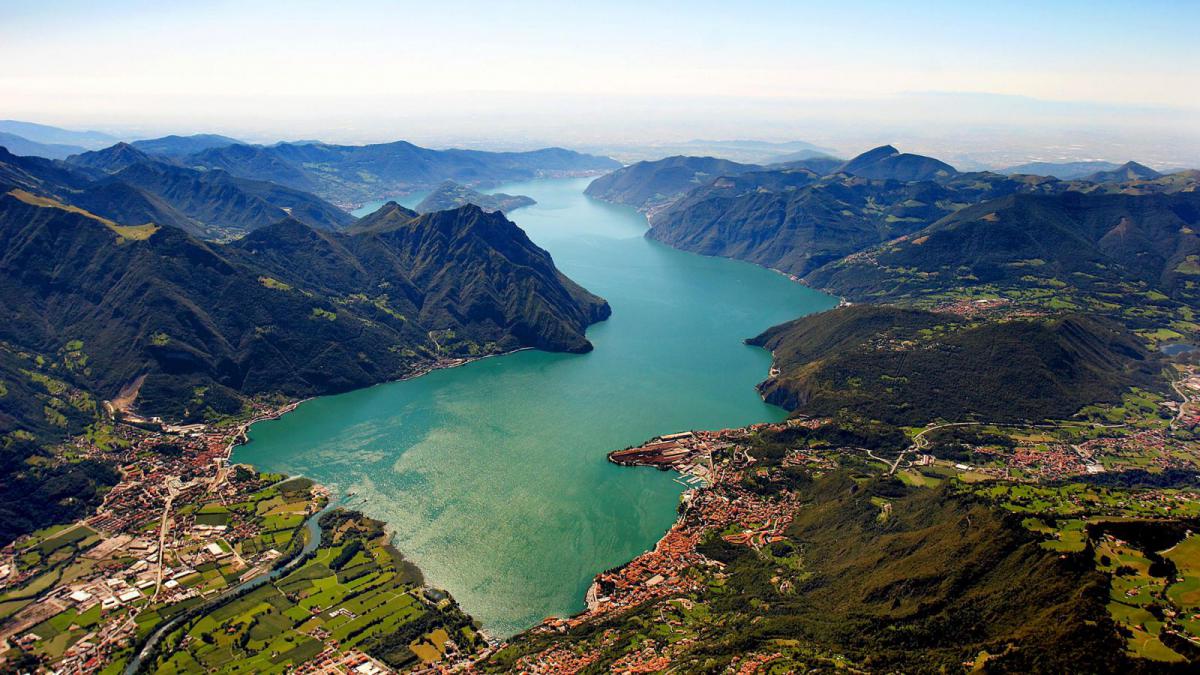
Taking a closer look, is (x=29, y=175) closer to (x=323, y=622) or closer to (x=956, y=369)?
(x=323, y=622)

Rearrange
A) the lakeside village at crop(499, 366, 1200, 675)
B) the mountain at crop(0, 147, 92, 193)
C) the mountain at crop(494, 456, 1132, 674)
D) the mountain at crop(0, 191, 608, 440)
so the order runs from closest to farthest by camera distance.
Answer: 1. the mountain at crop(494, 456, 1132, 674)
2. the lakeside village at crop(499, 366, 1200, 675)
3. the mountain at crop(0, 191, 608, 440)
4. the mountain at crop(0, 147, 92, 193)

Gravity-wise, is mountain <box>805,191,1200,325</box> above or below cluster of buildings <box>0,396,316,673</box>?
above

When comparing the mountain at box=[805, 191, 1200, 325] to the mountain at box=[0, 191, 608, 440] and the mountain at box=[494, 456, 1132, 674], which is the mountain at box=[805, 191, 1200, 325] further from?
the mountain at box=[494, 456, 1132, 674]

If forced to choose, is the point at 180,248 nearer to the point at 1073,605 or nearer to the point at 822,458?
the point at 822,458

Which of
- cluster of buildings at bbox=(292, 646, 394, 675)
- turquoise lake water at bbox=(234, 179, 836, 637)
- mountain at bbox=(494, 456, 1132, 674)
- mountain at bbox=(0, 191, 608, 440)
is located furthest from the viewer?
mountain at bbox=(0, 191, 608, 440)

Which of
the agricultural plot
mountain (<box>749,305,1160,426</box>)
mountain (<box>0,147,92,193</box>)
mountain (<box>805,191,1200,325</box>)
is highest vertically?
mountain (<box>0,147,92,193</box>)

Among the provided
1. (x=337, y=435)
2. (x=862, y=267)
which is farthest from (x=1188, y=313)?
(x=337, y=435)

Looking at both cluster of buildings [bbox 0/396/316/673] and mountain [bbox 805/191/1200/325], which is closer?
cluster of buildings [bbox 0/396/316/673]

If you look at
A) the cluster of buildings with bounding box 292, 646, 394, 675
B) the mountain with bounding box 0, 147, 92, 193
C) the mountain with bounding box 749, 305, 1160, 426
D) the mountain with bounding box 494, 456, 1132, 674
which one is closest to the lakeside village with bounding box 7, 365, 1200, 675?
the cluster of buildings with bounding box 292, 646, 394, 675
